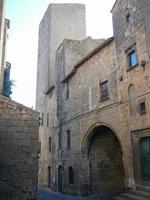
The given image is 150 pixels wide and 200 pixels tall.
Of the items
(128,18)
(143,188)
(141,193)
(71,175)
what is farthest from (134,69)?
(71,175)

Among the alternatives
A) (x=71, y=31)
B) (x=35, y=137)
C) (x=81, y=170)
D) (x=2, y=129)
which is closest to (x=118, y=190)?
(x=81, y=170)

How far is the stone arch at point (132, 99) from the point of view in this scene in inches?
426

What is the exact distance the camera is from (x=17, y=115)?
929 cm

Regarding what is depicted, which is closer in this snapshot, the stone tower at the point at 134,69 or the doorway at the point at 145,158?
the doorway at the point at 145,158

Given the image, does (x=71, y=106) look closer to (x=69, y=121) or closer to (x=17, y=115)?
(x=69, y=121)

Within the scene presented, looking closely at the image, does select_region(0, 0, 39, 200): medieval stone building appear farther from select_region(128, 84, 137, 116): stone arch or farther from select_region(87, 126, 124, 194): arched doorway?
select_region(87, 126, 124, 194): arched doorway

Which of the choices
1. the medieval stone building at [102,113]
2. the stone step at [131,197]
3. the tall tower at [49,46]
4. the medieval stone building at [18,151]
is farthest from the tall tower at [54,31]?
the stone step at [131,197]

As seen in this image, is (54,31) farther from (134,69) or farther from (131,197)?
(131,197)

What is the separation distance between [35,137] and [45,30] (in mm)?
20780

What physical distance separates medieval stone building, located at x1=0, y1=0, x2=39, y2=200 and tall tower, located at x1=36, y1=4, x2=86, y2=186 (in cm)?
1286

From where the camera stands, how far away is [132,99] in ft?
36.0

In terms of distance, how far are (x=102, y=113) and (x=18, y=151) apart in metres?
5.98

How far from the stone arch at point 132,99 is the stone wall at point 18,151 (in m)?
4.31

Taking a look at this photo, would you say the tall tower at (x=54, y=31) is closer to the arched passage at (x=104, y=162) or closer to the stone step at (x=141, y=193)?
the arched passage at (x=104, y=162)
